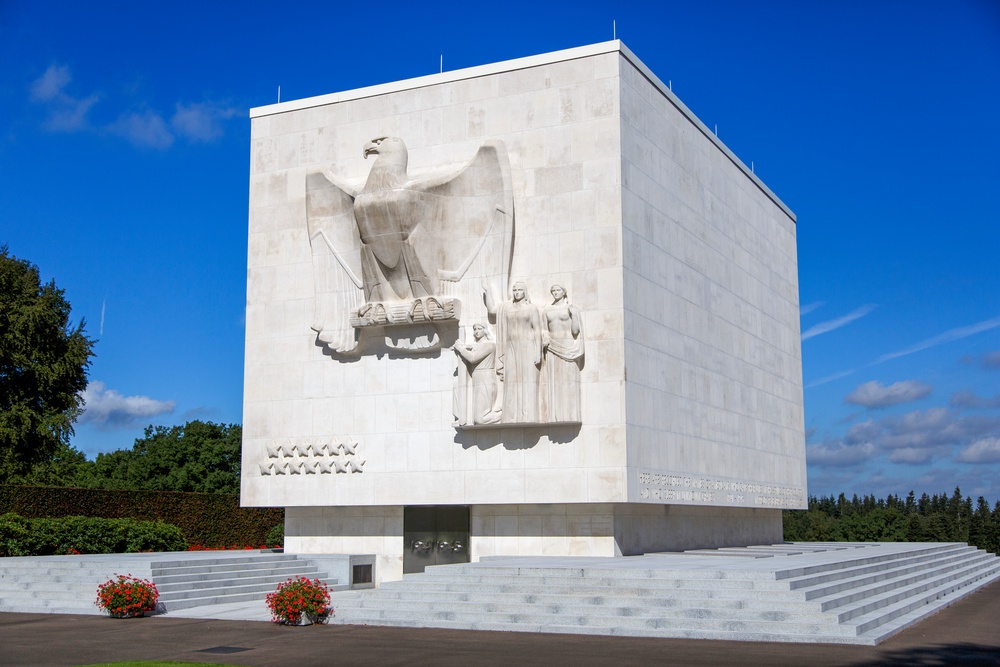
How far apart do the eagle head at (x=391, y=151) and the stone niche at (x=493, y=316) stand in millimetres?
71

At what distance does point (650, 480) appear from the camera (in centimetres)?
2359

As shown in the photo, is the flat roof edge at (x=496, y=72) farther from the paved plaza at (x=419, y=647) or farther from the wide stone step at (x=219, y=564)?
the paved plaza at (x=419, y=647)

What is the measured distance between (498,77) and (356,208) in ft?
14.6

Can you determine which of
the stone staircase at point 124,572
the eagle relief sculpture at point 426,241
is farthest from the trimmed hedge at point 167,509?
the eagle relief sculpture at point 426,241

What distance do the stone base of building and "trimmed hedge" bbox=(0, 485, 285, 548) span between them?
7744 millimetres

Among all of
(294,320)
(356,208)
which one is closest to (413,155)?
(356,208)

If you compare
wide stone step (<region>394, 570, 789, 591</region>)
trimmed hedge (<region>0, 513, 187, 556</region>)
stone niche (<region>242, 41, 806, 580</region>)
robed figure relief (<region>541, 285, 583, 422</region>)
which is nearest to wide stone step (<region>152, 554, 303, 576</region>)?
stone niche (<region>242, 41, 806, 580</region>)

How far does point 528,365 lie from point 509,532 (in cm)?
392

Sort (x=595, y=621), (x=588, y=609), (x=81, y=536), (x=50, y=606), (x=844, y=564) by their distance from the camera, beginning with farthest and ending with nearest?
(x=81, y=536)
(x=844, y=564)
(x=50, y=606)
(x=588, y=609)
(x=595, y=621)

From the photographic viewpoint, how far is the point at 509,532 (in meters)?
24.2

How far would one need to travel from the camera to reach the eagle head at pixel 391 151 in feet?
81.8

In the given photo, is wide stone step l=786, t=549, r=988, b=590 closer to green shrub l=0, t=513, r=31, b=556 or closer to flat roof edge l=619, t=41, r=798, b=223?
flat roof edge l=619, t=41, r=798, b=223

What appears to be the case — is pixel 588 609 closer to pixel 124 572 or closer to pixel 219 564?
pixel 124 572

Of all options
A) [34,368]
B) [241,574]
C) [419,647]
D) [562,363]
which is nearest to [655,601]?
[419,647]
